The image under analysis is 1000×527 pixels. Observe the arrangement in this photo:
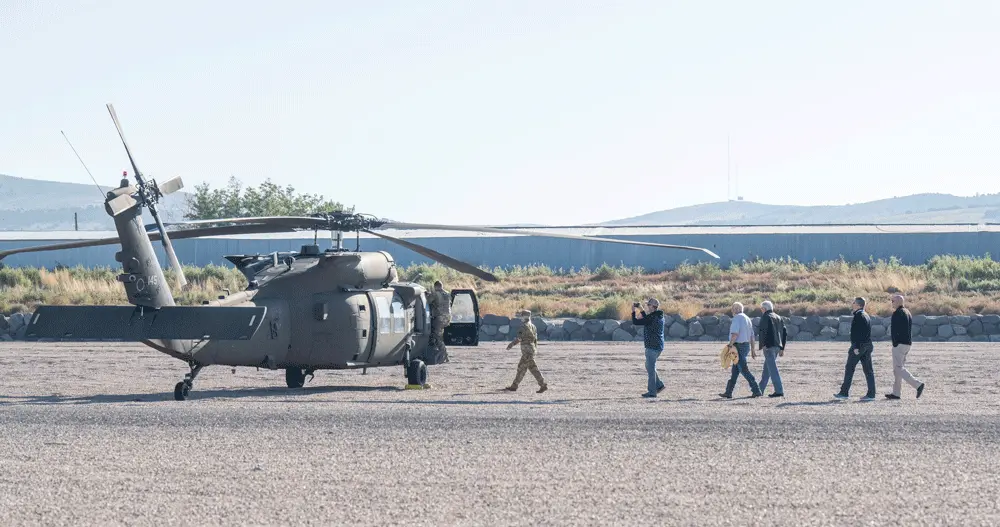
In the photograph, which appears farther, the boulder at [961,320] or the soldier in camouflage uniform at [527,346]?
the boulder at [961,320]

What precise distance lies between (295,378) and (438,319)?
282cm

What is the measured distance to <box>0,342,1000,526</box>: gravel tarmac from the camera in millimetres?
11398

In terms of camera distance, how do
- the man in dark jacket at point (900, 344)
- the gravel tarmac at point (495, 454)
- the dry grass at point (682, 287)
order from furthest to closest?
the dry grass at point (682, 287)
the man in dark jacket at point (900, 344)
the gravel tarmac at point (495, 454)

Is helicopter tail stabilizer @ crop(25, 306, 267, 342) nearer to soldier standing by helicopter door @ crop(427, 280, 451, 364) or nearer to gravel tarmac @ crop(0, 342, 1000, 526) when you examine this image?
gravel tarmac @ crop(0, 342, 1000, 526)

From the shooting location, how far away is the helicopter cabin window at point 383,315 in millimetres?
21609

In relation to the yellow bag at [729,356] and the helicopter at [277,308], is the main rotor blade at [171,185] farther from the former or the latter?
the yellow bag at [729,356]

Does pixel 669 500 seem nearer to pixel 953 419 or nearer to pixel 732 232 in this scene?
pixel 953 419

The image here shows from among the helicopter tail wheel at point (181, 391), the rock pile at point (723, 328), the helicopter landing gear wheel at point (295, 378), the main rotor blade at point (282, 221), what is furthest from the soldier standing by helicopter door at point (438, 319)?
the rock pile at point (723, 328)

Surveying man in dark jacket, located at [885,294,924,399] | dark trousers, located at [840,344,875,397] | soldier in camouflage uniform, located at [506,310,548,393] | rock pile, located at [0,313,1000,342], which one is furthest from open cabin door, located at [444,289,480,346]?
rock pile, located at [0,313,1000,342]

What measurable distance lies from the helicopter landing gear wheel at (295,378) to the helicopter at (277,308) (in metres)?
0.02

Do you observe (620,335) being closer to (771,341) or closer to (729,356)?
(729,356)

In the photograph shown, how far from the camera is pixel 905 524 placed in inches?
422

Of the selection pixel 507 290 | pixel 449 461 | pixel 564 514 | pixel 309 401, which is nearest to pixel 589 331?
pixel 507 290

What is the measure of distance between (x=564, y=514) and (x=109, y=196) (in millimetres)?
9398
